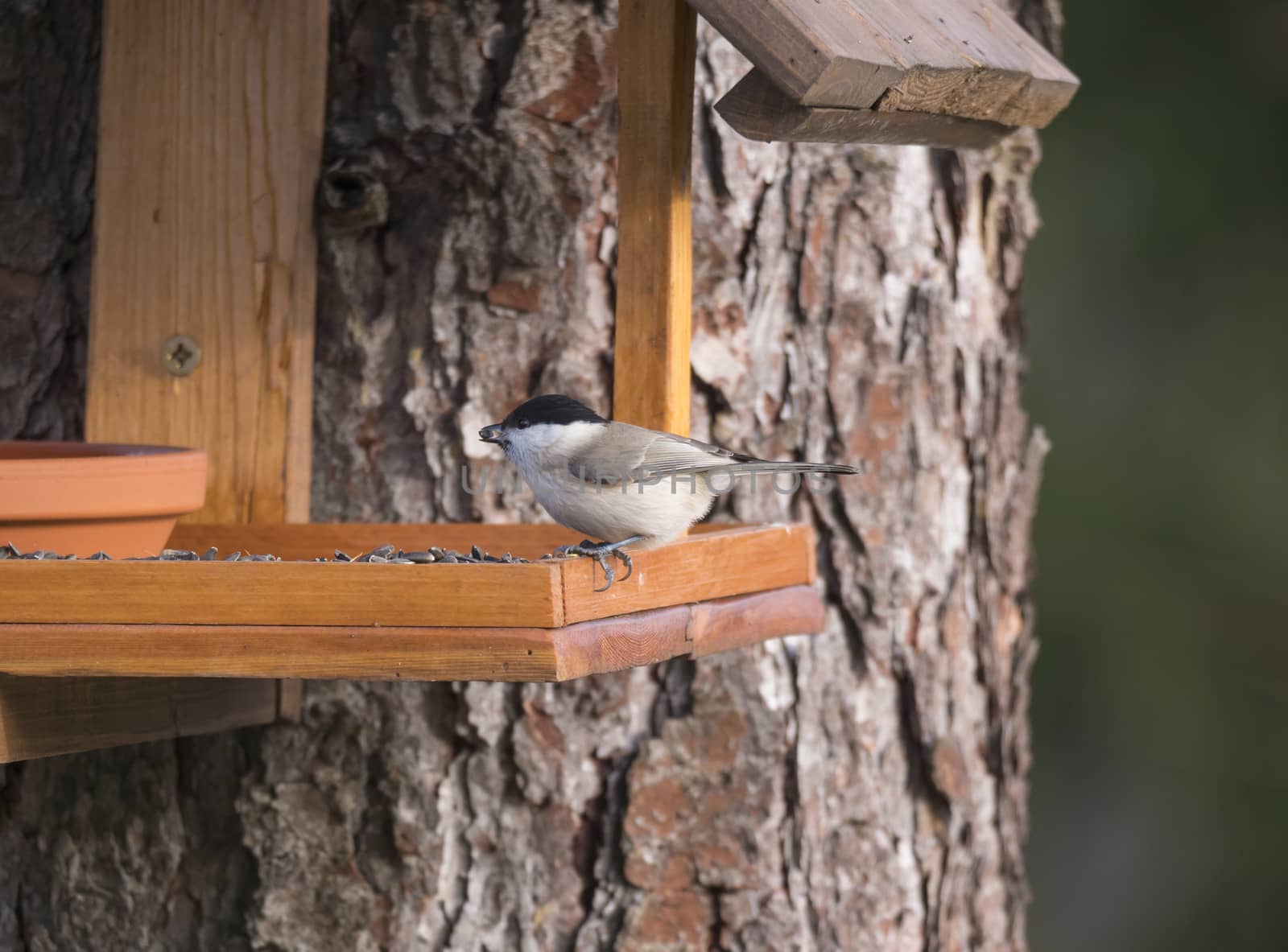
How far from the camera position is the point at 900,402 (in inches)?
108

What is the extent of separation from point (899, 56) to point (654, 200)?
40 cm

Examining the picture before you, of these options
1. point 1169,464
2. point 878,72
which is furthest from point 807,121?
point 1169,464

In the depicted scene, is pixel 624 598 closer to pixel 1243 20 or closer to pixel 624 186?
pixel 624 186

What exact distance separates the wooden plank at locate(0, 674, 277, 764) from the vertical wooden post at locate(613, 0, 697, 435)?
77 centimetres

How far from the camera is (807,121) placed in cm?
192

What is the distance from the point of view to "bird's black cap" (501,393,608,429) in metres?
2.14

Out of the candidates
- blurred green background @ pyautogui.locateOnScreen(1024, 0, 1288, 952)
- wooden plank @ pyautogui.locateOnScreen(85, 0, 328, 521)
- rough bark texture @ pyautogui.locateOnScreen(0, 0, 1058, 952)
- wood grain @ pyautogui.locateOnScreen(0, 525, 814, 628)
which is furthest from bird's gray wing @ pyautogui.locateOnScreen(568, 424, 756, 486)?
blurred green background @ pyautogui.locateOnScreen(1024, 0, 1288, 952)

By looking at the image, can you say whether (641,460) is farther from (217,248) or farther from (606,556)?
(217,248)

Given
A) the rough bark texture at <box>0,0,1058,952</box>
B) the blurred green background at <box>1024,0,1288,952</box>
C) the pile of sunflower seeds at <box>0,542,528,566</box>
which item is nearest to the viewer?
the pile of sunflower seeds at <box>0,542,528,566</box>

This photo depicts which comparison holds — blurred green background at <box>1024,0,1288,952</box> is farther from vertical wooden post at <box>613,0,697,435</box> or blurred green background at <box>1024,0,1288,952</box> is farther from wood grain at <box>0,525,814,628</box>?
wood grain at <box>0,525,814,628</box>

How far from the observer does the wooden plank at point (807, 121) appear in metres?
1.92

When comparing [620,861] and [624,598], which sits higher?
[624,598]

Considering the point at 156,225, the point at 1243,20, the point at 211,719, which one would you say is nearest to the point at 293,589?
the point at 211,719

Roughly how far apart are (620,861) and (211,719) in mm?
710
